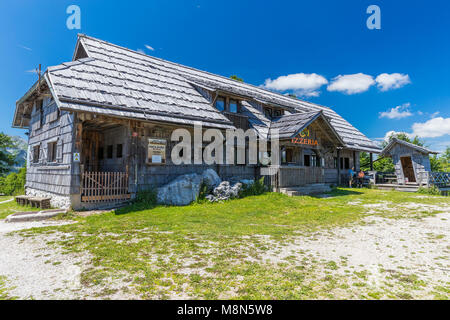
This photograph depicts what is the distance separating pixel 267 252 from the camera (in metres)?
5.53

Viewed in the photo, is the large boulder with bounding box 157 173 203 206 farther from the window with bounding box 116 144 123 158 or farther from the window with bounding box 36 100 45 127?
the window with bounding box 36 100 45 127

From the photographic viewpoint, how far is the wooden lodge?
1089 cm

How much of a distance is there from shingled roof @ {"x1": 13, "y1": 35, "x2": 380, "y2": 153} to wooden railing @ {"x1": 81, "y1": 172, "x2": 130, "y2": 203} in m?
2.80

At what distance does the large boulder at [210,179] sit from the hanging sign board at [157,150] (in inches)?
91.6

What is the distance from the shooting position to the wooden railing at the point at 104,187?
1073 centimetres

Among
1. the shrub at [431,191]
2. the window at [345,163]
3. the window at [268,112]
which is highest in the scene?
the window at [268,112]

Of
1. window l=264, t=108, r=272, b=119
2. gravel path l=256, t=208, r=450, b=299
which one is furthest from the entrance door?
gravel path l=256, t=208, r=450, b=299

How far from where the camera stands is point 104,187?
11023mm

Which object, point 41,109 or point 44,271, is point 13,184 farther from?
point 44,271

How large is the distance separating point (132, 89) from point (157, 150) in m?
3.51

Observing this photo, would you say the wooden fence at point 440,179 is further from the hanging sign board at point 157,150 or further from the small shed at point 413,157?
the hanging sign board at point 157,150

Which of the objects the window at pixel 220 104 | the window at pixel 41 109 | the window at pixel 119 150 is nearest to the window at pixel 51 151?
the window at pixel 41 109

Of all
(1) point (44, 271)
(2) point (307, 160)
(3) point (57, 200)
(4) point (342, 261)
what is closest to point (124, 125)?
(3) point (57, 200)

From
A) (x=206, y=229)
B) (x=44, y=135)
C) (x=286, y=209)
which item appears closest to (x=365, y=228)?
(x=286, y=209)
